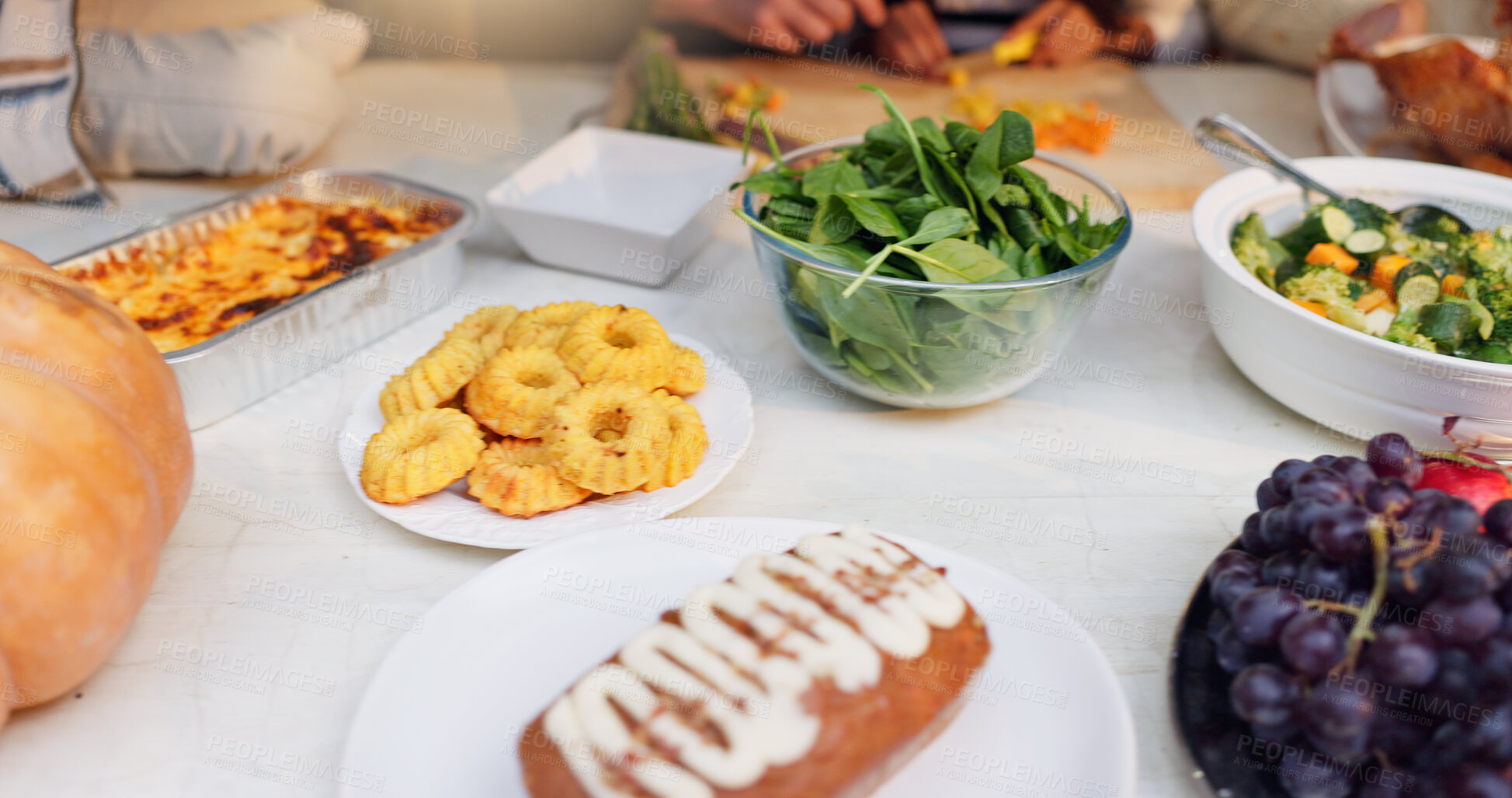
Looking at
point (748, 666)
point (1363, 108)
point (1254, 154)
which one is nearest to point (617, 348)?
point (748, 666)

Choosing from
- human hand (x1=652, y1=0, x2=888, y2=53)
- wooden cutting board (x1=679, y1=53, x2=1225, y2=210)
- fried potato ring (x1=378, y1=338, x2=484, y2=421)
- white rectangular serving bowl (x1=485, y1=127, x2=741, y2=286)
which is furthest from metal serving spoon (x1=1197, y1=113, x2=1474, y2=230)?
fried potato ring (x1=378, y1=338, x2=484, y2=421)

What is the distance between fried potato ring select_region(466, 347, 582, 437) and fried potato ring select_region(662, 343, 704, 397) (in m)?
0.11

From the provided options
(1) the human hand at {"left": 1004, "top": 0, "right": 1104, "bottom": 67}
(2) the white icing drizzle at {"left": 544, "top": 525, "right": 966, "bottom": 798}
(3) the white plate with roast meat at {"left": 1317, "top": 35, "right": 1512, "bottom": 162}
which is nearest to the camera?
(2) the white icing drizzle at {"left": 544, "top": 525, "right": 966, "bottom": 798}

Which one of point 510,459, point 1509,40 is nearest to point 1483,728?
point 510,459

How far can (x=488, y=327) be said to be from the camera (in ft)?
3.78

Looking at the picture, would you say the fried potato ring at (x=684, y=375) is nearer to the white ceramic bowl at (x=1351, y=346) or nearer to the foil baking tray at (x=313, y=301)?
the foil baking tray at (x=313, y=301)

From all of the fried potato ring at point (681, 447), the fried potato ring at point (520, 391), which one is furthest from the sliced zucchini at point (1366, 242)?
the fried potato ring at point (520, 391)

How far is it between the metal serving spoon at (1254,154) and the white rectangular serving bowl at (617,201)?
0.68 metres

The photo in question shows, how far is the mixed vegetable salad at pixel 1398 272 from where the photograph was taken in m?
1.02

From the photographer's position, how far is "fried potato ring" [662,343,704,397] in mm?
1087

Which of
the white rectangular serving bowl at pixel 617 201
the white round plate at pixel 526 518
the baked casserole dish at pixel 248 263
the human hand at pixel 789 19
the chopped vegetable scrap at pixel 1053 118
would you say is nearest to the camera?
the white round plate at pixel 526 518

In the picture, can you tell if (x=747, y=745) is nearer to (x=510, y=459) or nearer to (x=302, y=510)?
(x=510, y=459)

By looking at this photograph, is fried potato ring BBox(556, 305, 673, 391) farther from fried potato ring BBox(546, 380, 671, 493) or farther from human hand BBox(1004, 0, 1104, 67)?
human hand BBox(1004, 0, 1104, 67)

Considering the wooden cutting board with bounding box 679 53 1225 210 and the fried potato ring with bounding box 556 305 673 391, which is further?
the wooden cutting board with bounding box 679 53 1225 210
